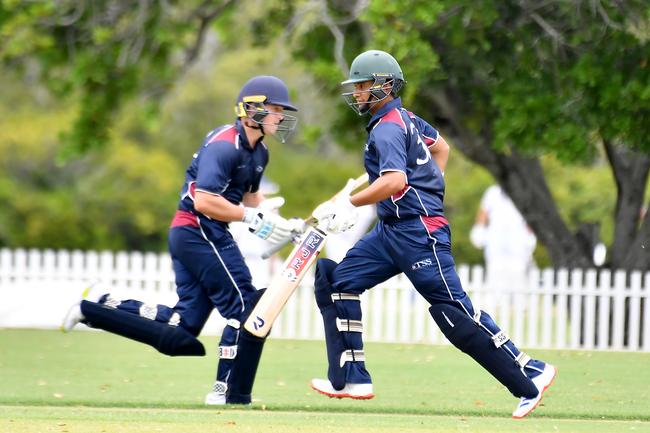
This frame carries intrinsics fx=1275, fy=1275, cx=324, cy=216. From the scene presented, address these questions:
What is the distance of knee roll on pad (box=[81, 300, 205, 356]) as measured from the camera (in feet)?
26.2

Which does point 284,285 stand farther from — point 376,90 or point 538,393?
point 538,393

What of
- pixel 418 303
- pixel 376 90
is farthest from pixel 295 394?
pixel 418 303

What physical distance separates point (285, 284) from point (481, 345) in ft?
4.09

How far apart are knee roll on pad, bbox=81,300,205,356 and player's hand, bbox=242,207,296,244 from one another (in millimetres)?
852

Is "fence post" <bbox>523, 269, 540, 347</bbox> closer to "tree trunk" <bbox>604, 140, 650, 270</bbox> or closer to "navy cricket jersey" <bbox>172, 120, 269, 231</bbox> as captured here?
"tree trunk" <bbox>604, 140, 650, 270</bbox>

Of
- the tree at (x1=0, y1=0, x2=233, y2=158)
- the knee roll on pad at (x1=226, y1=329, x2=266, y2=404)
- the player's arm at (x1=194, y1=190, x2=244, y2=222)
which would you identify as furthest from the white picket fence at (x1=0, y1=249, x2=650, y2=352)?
the player's arm at (x1=194, y1=190, x2=244, y2=222)

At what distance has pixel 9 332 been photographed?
14.7 metres

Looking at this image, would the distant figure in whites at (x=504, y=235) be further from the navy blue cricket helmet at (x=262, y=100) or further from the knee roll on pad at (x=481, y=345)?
the knee roll on pad at (x=481, y=345)

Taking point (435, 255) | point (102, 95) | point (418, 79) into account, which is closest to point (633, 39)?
→ point (418, 79)

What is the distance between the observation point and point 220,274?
26.1 feet

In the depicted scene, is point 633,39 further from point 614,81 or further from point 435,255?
point 435,255

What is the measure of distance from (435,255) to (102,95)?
923 cm

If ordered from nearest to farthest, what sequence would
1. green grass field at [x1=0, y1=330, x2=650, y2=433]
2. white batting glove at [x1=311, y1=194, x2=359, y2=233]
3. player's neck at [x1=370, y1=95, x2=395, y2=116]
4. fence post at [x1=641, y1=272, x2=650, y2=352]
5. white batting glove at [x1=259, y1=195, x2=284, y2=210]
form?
green grass field at [x1=0, y1=330, x2=650, y2=433] < white batting glove at [x1=311, y1=194, x2=359, y2=233] < player's neck at [x1=370, y1=95, x2=395, y2=116] < white batting glove at [x1=259, y1=195, x2=284, y2=210] < fence post at [x1=641, y1=272, x2=650, y2=352]

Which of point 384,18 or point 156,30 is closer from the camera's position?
point 384,18
